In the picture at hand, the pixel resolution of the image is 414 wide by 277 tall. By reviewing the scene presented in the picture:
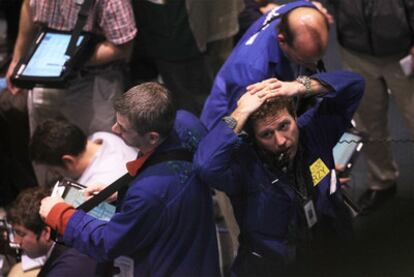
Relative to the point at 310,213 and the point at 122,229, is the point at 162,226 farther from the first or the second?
the point at 310,213

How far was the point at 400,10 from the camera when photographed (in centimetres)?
284

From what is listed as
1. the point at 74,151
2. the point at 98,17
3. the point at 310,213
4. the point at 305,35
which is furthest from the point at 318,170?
the point at 98,17

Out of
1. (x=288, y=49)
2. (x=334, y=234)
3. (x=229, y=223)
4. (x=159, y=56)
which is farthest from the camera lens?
(x=159, y=56)

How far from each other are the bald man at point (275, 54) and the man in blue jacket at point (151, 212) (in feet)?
1.49

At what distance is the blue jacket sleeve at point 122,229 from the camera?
75.4 inches

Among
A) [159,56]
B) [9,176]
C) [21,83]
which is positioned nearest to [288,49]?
[159,56]

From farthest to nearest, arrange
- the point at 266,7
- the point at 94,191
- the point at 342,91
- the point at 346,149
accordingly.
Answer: the point at 266,7
the point at 346,149
the point at 94,191
the point at 342,91

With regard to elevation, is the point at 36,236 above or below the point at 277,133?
below

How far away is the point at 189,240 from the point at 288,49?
783 mm

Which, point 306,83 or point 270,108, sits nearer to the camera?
point 270,108

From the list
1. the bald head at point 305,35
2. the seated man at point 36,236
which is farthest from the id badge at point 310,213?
the seated man at point 36,236

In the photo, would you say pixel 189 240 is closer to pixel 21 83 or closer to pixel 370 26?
pixel 21 83

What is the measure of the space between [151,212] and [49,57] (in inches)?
47.0

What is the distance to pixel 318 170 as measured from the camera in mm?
2072
